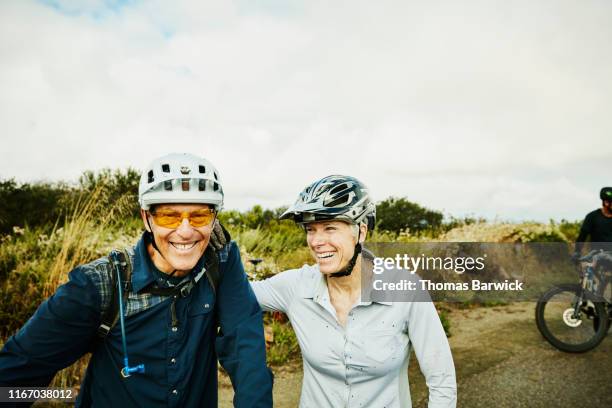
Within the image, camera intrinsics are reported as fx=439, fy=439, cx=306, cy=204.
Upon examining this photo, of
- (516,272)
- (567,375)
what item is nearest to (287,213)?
(567,375)

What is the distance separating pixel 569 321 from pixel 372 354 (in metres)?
6.01

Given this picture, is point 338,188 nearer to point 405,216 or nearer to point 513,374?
point 513,374

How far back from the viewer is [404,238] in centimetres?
1153

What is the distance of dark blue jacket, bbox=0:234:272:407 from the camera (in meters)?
2.02

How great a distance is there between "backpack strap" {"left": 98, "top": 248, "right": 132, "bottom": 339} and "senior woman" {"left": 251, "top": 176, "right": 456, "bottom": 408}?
1142 millimetres

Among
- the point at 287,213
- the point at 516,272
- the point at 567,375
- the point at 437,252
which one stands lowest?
the point at 567,375

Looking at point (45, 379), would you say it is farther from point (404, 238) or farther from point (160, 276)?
point (404, 238)

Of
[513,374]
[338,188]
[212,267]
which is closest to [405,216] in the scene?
[513,374]

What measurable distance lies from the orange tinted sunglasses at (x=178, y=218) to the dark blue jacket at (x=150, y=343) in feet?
0.56

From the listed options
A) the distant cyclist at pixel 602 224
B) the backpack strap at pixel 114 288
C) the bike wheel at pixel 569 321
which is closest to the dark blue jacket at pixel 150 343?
the backpack strap at pixel 114 288

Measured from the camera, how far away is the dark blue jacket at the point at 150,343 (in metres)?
2.02

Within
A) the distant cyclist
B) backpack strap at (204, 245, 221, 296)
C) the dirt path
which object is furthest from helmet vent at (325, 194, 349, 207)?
the distant cyclist

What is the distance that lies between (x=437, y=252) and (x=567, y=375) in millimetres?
4284

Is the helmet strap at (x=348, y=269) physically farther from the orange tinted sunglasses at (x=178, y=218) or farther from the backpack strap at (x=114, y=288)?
the backpack strap at (x=114, y=288)
